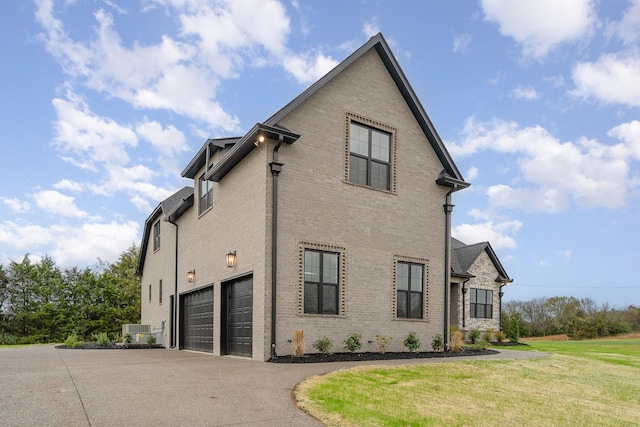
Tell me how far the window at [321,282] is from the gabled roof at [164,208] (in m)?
7.84

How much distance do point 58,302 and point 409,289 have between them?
2926 cm

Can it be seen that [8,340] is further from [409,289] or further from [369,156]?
[369,156]

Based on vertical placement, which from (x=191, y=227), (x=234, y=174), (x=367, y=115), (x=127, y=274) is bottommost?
(x=127, y=274)

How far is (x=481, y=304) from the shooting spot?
26938 millimetres

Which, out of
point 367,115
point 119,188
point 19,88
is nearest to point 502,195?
point 367,115

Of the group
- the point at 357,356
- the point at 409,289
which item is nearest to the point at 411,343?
the point at 409,289

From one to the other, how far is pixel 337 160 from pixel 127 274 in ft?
98.7

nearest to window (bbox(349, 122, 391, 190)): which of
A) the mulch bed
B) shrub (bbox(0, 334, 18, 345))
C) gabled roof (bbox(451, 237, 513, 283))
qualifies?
the mulch bed

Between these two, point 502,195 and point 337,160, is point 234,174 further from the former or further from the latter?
point 502,195

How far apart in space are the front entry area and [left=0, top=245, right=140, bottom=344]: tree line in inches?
859

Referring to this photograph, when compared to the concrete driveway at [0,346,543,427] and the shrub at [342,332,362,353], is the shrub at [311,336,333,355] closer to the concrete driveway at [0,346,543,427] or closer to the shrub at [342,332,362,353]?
the shrub at [342,332,362,353]

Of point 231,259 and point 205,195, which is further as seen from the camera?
point 205,195

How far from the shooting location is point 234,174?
14.7 meters

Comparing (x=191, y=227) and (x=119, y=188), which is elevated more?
(x=119, y=188)
